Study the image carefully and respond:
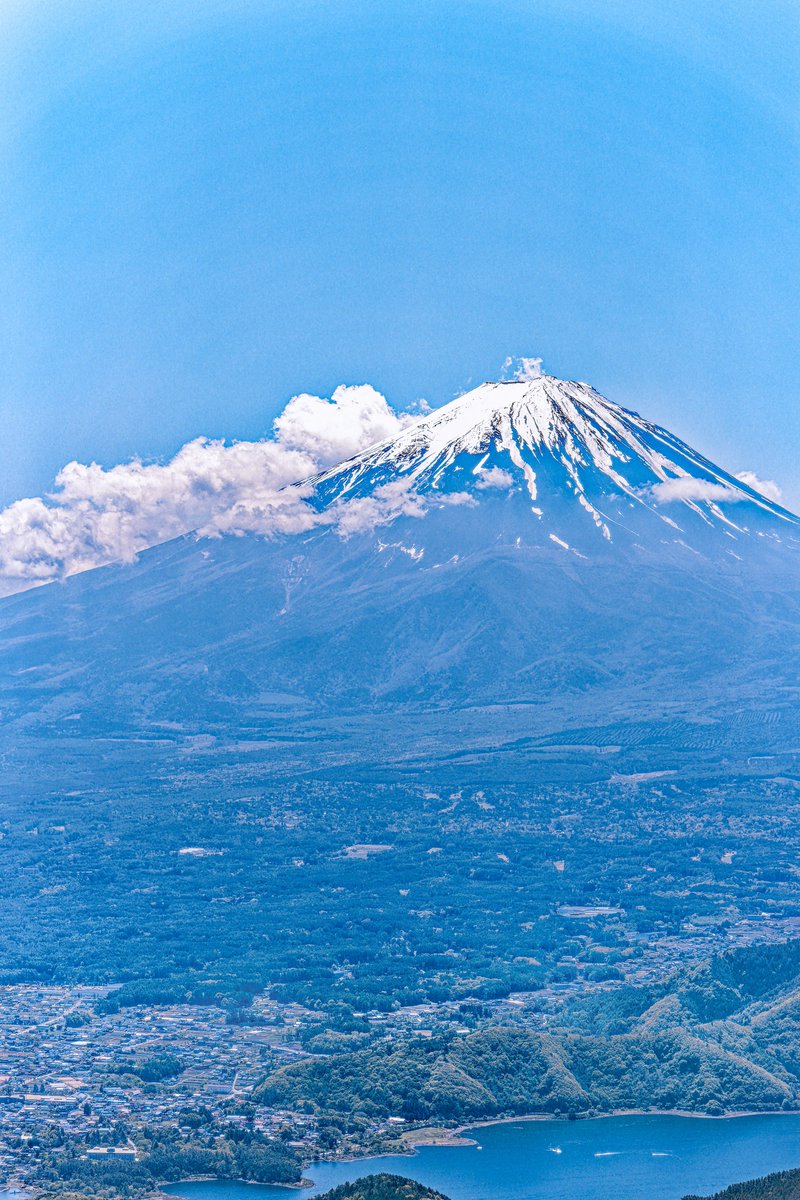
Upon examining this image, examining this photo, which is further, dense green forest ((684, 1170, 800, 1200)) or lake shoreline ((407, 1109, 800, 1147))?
lake shoreline ((407, 1109, 800, 1147))

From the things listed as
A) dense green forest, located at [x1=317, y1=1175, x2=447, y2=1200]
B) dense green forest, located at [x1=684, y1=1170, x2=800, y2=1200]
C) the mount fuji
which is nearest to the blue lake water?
dense green forest, located at [x1=684, y1=1170, x2=800, y2=1200]

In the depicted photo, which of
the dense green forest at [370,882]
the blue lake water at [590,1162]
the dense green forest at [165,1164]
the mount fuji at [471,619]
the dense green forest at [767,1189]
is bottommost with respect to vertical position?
the dense green forest at [767,1189]

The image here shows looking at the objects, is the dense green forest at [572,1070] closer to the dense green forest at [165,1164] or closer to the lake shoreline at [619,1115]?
the lake shoreline at [619,1115]

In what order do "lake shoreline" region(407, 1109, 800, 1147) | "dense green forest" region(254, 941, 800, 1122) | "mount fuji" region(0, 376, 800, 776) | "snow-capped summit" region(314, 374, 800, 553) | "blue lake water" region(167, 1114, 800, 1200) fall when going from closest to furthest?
"blue lake water" region(167, 1114, 800, 1200) → "lake shoreline" region(407, 1109, 800, 1147) → "dense green forest" region(254, 941, 800, 1122) → "mount fuji" region(0, 376, 800, 776) → "snow-capped summit" region(314, 374, 800, 553)

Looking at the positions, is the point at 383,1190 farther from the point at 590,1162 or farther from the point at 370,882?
the point at 370,882

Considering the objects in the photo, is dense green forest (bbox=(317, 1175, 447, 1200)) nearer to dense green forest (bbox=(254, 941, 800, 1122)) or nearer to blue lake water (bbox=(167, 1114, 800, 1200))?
blue lake water (bbox=(167, 1114, 800, 1200))

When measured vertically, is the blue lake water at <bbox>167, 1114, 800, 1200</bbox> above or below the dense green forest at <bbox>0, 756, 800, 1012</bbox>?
below

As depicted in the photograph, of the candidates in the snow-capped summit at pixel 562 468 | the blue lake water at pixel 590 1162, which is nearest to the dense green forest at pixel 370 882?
the blue lake water at pixel 590 1162
